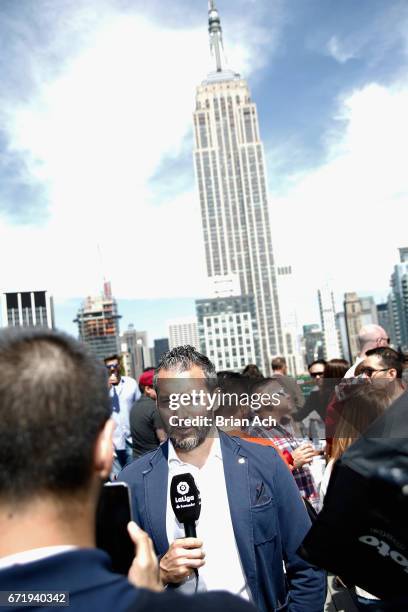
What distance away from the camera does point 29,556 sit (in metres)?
1.05

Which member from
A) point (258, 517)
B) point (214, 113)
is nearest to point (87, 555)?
point (258, 517)

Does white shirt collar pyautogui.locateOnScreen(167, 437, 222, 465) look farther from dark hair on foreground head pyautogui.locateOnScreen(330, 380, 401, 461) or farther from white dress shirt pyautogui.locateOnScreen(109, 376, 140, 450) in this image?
white dress shirt pyautogui.locateOnScreen(109, 376, 140, 450)

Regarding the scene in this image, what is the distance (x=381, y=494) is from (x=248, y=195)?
188m

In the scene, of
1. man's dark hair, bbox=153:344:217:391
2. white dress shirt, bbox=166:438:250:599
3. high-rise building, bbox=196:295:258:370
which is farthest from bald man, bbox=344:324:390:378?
high-rise building, bbox=196:295:258:370

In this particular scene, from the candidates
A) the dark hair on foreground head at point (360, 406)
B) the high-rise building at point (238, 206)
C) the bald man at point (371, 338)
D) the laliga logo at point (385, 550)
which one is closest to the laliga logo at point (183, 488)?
the laliga logo at point (385, 550)

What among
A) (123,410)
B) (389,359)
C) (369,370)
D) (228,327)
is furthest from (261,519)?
(228,327)

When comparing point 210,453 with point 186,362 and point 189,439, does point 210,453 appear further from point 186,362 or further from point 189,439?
point 186,362

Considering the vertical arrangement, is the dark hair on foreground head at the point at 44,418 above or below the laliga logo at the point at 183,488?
above

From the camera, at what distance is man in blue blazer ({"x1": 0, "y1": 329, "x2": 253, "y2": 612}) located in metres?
1.02

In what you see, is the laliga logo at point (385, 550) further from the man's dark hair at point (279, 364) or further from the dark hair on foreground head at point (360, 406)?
the man's dark hair at point (279, 364)

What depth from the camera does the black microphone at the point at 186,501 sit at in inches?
91.1

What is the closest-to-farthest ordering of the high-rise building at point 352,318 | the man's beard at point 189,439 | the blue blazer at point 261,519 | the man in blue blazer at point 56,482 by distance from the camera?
the man in blue blazer at point 56,482 < the blue blazer at point 261,519 < the man's beard at point 189,439 < the high-rise building at point 352,318

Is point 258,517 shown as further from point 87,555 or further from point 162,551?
point 87,555

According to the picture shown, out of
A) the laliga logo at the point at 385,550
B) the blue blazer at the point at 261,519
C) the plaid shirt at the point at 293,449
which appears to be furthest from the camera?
the plaid shirt at the point at 293,449
